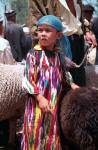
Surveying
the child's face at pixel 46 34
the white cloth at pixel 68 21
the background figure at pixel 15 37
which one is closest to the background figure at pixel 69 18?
the white cloth at pixel 68 21

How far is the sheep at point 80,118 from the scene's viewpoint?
2391mm

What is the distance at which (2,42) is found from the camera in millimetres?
4398

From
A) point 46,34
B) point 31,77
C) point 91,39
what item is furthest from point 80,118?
point 91,39

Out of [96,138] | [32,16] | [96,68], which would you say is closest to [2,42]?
[32,16]

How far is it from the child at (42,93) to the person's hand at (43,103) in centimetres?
7

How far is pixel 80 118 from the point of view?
2.42 m

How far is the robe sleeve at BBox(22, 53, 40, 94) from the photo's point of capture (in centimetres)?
248

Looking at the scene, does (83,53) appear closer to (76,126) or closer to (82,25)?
(82,25)

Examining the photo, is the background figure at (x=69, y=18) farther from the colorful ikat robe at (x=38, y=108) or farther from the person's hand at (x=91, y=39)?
the colorful ikat robe at (x=38, y=108)

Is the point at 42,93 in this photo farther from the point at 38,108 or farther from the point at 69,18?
the point at 69,18

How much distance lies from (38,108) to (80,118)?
0.39 metres

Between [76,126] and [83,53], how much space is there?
1576mm

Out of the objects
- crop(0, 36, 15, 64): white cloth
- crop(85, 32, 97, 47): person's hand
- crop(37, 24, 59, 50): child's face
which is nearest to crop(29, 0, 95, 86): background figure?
crop(85, 32, 97, 47): person's hand

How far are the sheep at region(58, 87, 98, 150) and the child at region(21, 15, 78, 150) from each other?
101 millimetres
